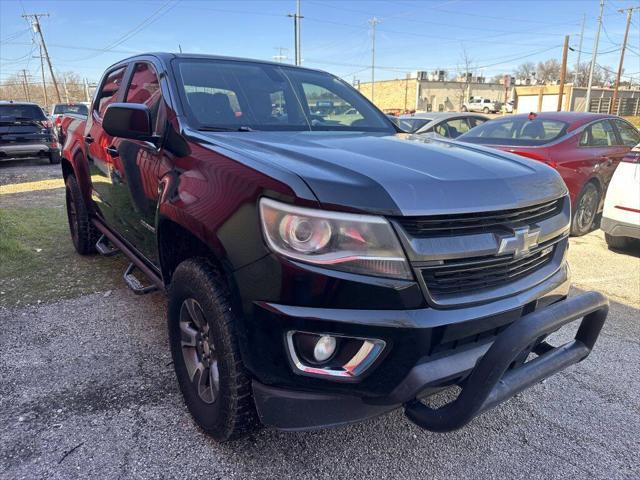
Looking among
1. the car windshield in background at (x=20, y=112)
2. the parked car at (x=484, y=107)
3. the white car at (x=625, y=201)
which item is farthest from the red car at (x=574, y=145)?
the parked car at (x=484, y=107)

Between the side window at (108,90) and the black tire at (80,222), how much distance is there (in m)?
0.91

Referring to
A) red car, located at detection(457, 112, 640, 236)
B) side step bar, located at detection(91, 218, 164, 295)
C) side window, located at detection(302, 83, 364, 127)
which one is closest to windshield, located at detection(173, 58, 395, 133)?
side window, located at detection(302, 83, 364, 127)

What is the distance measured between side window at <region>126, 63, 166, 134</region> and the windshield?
166mm

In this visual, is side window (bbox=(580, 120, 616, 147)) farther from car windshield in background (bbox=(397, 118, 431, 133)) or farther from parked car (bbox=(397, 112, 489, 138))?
car windshield in background (bbox=(397, 118, 431, 133))

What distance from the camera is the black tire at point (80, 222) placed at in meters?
4.71

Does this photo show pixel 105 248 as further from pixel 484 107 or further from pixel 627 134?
pixel 484 107

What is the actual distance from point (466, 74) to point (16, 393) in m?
83.5

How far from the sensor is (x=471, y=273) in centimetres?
182

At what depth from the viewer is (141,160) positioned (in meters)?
2.75

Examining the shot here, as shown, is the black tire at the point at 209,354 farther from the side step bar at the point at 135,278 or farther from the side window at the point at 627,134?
the side window at the point at 627,134

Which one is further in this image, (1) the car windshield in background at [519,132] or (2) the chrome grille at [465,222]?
(1) the car windshield in background at [519,132]

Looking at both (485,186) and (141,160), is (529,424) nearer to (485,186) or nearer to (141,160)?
(485,186)

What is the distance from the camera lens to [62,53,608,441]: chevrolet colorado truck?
165 centimetres

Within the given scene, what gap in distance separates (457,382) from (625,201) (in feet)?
13.8
